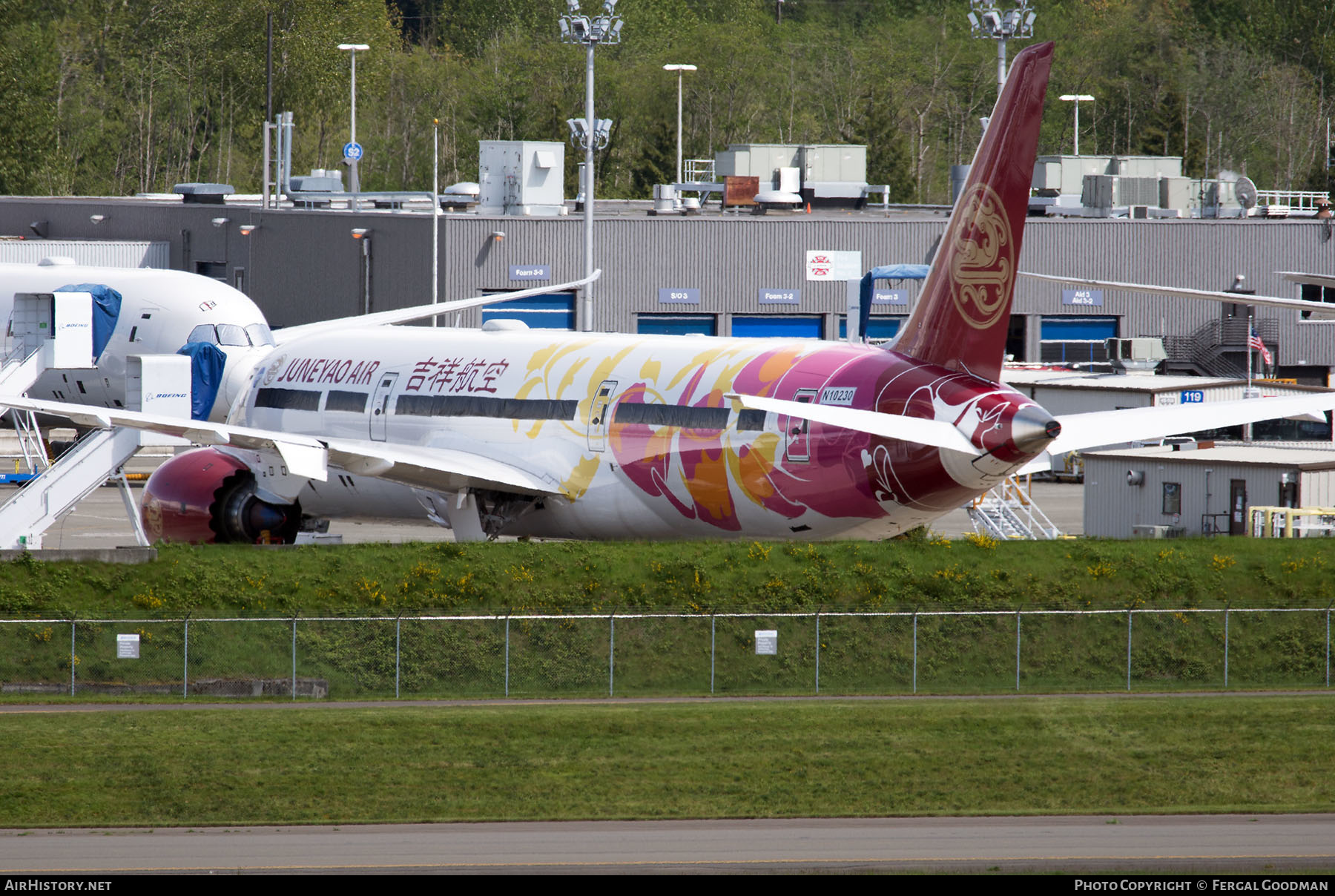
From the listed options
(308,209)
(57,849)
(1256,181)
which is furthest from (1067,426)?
(1256,181)

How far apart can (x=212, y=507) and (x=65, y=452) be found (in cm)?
357

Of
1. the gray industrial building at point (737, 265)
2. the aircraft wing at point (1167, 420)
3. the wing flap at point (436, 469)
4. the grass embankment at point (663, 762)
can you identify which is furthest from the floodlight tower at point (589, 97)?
the grass embankment at point (663, 762)

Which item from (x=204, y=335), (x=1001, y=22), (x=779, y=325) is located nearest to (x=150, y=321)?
(x=204, y=335)

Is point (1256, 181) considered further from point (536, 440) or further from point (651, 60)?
point (536, 440)

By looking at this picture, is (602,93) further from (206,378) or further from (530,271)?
(206,378)

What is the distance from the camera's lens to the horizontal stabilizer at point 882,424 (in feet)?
84.8

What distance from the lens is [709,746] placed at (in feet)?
86.6

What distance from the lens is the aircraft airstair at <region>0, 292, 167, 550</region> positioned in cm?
3688

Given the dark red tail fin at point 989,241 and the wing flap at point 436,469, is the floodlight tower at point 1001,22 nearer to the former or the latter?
the wing flap at point 436,469

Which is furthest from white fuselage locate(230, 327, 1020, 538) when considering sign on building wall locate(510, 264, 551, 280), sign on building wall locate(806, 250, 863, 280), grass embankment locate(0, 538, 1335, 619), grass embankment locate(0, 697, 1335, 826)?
sign on building wall locate(806, 250, 863, 280)

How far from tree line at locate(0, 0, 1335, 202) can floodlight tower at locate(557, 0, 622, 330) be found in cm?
6467

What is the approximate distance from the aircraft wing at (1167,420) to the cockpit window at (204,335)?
22.3m

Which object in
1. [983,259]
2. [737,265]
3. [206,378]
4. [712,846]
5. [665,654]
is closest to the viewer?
[712,846]

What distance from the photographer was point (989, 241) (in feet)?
94.6
